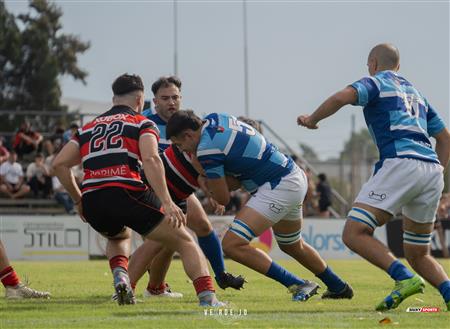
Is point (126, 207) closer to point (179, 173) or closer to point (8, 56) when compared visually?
point (179, 173)

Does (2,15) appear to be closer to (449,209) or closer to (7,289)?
(449,209)

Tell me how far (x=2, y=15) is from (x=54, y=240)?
2520 cm

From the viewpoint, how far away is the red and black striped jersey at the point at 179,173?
411 inches

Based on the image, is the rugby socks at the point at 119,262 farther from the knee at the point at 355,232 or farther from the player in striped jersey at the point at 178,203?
the knee at the point at 355,232

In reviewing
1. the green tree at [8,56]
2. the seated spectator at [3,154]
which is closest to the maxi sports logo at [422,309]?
the seated spectator at [3,154]

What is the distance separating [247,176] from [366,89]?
1489 mm

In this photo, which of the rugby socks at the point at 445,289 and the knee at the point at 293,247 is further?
the knee at the point at 293,247

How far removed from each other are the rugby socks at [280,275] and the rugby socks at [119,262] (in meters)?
1.32

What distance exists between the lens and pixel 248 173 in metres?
9.38

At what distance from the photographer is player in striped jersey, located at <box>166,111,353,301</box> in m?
9.02

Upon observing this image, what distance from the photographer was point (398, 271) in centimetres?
851

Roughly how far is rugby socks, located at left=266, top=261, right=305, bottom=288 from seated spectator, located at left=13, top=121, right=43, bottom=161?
18.0 metres

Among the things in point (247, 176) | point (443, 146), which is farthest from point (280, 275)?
point (443, 146)

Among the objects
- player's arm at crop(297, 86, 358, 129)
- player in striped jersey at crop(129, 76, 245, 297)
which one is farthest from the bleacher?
player's arm at crop(297, 86, 358, 129)
